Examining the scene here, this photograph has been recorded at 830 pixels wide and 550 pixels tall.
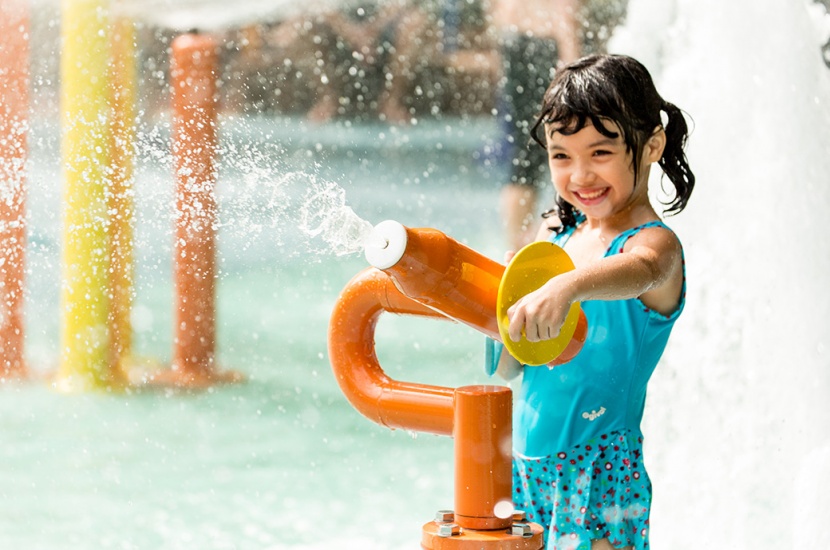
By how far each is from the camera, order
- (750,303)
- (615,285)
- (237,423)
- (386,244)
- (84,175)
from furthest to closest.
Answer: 1. (237,423)
2. (84,175)
3. (750,303)
4. (615,285)
5. (386,244)

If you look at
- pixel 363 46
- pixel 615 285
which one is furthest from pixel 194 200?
pixel 363 46

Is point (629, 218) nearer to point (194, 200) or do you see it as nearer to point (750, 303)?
point (750, 303)

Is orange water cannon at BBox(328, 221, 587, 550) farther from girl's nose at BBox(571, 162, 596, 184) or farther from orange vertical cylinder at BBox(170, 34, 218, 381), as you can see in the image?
orange vertical cylinder at BBox(170, 34, 218, 381)

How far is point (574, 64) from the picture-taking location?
1.30 meters

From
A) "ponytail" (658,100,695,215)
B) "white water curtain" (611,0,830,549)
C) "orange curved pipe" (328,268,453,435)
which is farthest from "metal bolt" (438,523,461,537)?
"white water curtain" (611,0,830,549)

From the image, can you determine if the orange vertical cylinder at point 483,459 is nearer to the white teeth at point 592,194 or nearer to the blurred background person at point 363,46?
the white teeth at point 592,194

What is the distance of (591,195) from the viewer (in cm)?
128

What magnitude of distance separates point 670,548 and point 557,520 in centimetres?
95

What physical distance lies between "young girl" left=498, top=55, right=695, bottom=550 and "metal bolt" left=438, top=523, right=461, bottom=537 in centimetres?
28

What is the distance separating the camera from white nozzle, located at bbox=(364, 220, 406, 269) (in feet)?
3.18

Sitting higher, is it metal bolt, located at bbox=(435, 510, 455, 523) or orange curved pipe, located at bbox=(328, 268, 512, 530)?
orange curved pipe, located at bbox=(328, 268, 512, 530)

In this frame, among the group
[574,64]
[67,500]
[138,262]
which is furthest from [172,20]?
[574,64]

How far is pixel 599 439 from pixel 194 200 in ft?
8.62

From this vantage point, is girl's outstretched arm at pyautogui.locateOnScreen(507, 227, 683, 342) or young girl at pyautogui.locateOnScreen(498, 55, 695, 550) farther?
young girl at pyautogui.locateOnScreen(498, 55, 695, 550)
